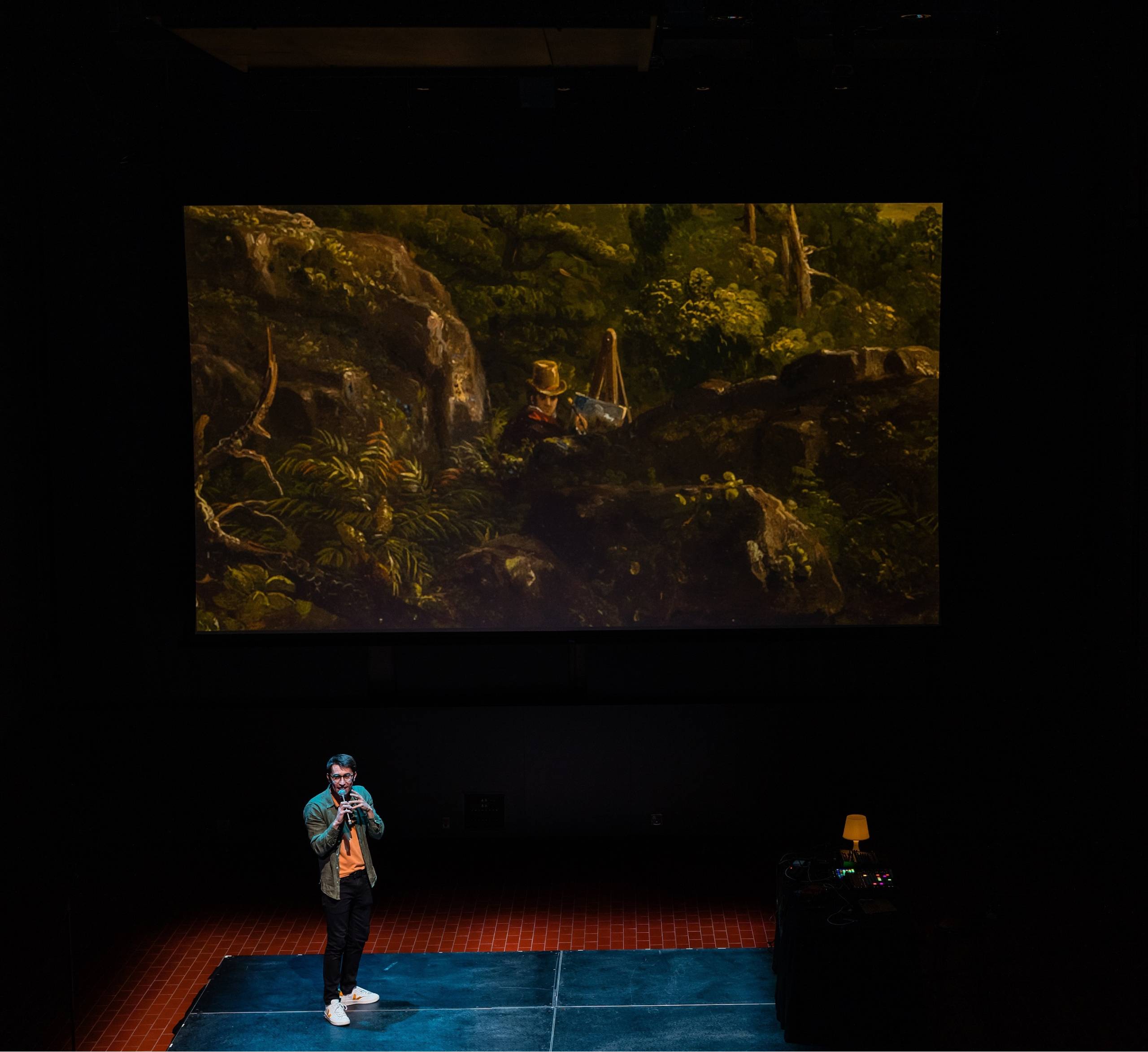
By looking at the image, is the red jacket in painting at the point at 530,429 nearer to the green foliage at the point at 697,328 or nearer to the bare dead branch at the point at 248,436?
the green foliage at the point at 697,328

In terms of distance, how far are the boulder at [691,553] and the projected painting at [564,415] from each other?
1 centimetres

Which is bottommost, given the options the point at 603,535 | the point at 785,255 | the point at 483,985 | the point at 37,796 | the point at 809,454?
the point at 483,985

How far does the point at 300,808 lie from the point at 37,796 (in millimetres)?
1658

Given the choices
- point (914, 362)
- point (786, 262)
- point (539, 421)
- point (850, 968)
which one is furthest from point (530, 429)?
point (850, 968)

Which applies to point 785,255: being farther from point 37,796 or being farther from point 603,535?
point 37,796

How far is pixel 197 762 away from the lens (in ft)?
25.6

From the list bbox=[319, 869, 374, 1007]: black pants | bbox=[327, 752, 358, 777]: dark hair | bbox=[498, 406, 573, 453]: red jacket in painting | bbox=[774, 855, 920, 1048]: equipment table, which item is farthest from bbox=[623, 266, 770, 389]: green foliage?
bbox=[319, 869, 374, 1007]: black pants

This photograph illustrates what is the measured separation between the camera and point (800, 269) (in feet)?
24.1

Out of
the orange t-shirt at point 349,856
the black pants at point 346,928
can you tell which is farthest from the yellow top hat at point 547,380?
the black pants at point 346,928

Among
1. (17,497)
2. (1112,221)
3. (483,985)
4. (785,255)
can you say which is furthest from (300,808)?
(1112,221)

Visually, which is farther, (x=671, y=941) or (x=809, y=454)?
(x=809, y=454)

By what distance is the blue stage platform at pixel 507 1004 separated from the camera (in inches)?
223

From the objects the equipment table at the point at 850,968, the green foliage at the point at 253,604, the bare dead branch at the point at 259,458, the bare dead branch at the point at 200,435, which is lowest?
the equipment table at the point at 850,968

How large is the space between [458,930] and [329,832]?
1.60m
